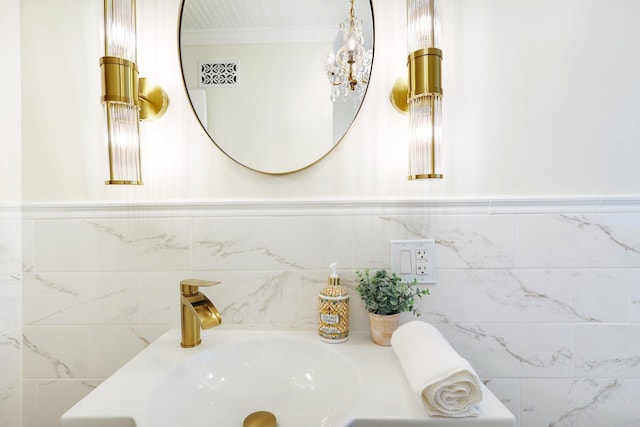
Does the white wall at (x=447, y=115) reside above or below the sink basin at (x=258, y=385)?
above

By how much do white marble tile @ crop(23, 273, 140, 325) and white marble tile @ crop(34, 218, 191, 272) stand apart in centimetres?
3

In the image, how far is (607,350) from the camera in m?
0.90

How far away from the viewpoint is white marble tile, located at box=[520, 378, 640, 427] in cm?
90

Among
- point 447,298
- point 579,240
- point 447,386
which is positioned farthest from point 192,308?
point 579,240

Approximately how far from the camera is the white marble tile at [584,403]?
0.90m

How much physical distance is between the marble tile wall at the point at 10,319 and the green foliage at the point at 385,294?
0.96 m

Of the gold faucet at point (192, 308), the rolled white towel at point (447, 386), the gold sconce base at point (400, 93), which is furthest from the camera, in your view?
the gold sconce base at point (400, 93)

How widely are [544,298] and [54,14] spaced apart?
1.61 metres

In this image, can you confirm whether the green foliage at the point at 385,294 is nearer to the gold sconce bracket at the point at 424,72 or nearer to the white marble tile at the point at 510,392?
the white marble tile at the point at 510,392

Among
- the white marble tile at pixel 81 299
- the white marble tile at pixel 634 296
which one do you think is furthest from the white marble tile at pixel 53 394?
the white marble tile at pixel 634 296

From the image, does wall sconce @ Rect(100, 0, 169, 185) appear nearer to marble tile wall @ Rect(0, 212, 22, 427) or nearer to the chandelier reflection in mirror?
marble tile wall @ Rect(0, 212, 22, 427)

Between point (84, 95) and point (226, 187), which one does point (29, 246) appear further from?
point (226, 187)

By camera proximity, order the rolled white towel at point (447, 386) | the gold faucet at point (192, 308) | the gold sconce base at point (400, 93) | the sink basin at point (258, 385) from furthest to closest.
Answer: the gold sconce base at point (400, 93) → the gold faucet at point (192, 308) → the sink basin at point (258, 385) → the rolled white towel at point (447, 386)

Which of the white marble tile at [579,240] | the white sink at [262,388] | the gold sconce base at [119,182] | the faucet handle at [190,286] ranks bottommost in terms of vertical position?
the white sink at [262,388]
